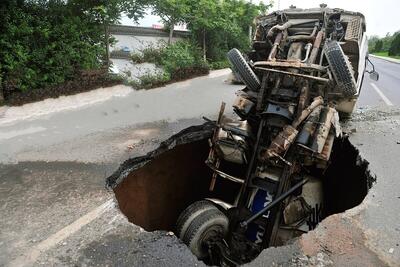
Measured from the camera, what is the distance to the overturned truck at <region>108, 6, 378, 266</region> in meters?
4.79

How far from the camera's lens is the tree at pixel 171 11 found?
463 inches

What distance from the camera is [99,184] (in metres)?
4.69

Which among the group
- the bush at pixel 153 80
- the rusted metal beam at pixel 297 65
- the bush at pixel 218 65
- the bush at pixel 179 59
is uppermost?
the rusted metal beam at pixel 297 65

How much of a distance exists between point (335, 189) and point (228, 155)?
7.92 ft

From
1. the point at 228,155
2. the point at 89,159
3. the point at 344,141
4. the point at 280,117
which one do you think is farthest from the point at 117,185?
the point at 344,141

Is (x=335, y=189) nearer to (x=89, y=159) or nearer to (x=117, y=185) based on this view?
(x=117, y=185)

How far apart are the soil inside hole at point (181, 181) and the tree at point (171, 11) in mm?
5782

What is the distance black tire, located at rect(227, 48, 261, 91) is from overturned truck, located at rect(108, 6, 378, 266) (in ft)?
0.05

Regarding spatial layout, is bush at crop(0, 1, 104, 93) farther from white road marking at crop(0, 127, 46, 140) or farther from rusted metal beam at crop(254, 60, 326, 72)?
rusted metal beam at crop(254, 60, 326, 72)

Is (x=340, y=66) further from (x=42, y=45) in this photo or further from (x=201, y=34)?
(x=201, y=34)

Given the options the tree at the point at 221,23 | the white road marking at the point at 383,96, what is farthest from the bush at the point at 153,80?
the white road marking at the point at 383,96

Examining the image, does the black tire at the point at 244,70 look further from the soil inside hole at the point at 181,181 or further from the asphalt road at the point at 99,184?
the asphalt road at the point at 99,184

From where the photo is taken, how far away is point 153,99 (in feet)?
30.5

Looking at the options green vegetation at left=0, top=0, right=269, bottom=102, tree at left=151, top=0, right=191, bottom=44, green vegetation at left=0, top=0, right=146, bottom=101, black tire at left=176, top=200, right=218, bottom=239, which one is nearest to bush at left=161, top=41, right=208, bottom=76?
green vegetation at left=0, top=0, right=269, bottom=102
